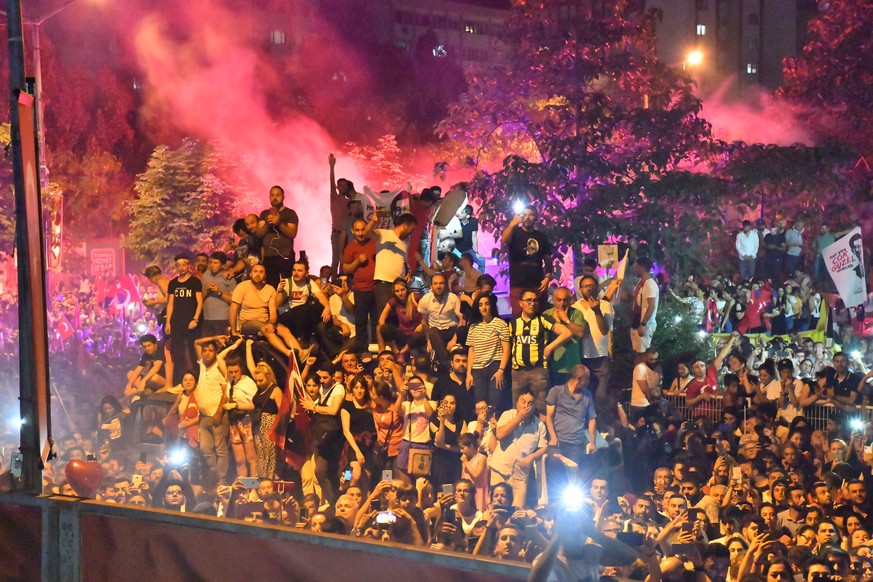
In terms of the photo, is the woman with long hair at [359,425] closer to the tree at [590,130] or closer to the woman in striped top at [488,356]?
the woman in striped top at [488,356]

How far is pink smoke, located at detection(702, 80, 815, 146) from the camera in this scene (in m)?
32.9

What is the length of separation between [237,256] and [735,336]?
603 centimetres

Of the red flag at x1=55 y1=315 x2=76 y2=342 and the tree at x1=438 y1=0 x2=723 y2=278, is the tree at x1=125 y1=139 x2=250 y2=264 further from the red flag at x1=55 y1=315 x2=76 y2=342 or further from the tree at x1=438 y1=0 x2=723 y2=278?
the tree at x1=438 y1=0 x2=723 y2=278

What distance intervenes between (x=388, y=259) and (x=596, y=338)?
2753 millimetres

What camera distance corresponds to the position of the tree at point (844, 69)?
79.7ft

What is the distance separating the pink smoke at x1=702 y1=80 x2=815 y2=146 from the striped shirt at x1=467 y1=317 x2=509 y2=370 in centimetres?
2002

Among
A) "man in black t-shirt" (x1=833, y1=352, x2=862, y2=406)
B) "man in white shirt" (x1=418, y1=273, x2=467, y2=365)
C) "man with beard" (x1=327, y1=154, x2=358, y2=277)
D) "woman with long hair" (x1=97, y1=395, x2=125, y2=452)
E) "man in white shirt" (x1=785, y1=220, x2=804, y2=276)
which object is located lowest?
"man in black t-shirt" (x1=833, y1=352, x2=862, y2=406)

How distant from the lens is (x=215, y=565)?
6.13 metres

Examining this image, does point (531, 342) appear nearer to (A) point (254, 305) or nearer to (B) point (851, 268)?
(A) point (254, 305)

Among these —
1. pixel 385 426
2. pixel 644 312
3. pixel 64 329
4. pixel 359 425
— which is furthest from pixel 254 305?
pixel 64 329

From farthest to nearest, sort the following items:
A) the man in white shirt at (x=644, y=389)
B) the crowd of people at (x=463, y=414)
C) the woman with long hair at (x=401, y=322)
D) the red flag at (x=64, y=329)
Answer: the red flag at (x=64, y=329) < the woman with long hair at (x=401, y=322) < the man in white shirt at (x=644, y=389) < the crowd of people at (x=463, y=414)

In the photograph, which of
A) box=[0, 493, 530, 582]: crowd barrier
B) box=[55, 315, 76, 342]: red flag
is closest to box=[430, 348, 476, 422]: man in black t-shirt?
box=[0, 493, 530, 582]: crowd barrier

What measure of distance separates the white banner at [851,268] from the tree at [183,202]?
33077mm

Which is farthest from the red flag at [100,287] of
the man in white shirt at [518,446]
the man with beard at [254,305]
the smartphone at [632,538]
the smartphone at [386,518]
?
the smartphone at [632,538]
